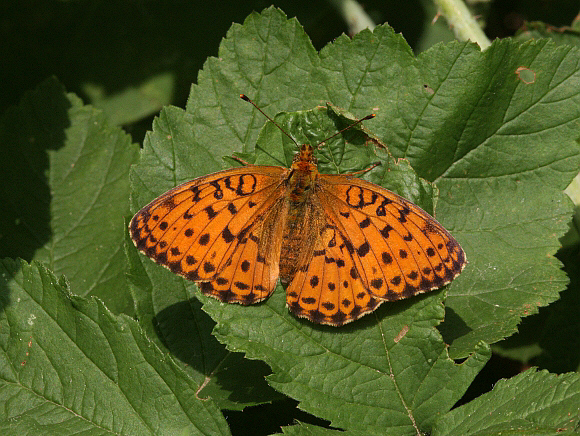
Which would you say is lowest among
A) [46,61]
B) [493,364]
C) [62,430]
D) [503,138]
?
[493,364]

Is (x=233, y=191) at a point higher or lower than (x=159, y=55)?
lower

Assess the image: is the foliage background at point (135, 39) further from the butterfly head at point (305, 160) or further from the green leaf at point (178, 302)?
the butterfly head at point (305, 160)

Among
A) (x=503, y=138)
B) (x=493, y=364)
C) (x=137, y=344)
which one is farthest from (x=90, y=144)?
(x=493, y=364)

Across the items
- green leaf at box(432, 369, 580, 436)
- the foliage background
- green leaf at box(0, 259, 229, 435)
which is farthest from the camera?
the foliage background

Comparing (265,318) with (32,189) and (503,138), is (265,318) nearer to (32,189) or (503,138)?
(503,138)

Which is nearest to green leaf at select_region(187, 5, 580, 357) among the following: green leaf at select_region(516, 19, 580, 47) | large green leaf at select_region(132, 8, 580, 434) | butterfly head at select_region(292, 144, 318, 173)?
large green leaf at select_region(132, 8, 580, 434)

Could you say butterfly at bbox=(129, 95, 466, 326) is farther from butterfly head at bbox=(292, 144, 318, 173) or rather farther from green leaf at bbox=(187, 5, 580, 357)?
green leaf at bbox=(187, 5, 580, 357)

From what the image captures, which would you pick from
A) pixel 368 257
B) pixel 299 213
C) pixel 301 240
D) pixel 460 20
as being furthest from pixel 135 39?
pixel 368 257
